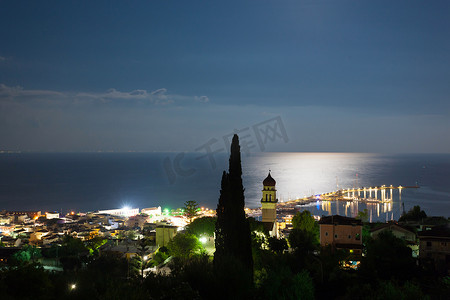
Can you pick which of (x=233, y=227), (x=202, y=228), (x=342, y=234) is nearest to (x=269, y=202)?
(x=202, y=228)

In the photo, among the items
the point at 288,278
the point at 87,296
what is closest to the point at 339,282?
the point at 288,278

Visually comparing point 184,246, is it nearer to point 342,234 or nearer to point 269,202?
point 269,202

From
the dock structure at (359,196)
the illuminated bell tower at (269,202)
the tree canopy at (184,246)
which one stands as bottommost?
the dock structure at (359,196)

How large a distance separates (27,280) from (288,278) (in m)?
8.34

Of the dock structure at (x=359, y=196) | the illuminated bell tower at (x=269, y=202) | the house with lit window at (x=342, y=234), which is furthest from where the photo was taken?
the dock structure at (x=359, y=196)

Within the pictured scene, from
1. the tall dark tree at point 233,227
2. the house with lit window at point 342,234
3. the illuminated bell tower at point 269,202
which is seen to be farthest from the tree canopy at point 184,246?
the house with lit window at point 342,234

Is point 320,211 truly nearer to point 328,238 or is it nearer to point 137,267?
point 328,238

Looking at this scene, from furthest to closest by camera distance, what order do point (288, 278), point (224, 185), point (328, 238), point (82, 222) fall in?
point (82, 222), point (328, 238), point (224, 185), point (288, 278)

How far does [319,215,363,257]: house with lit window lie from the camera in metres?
21.9

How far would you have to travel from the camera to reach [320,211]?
7244 centimetres

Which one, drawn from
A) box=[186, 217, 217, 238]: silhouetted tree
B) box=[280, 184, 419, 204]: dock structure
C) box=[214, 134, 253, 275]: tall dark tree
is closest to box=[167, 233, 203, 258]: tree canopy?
box=[186, 217, 217, 238]: silhouetted tree

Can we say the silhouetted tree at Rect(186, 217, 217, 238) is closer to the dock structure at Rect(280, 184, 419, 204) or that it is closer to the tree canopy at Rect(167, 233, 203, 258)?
the tree canopy at Rect(167, 233, 203, 258)

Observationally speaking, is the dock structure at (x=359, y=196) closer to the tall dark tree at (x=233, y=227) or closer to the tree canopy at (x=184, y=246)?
the tree canopy at (x=184, y=246)

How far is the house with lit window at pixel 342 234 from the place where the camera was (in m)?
21.9
